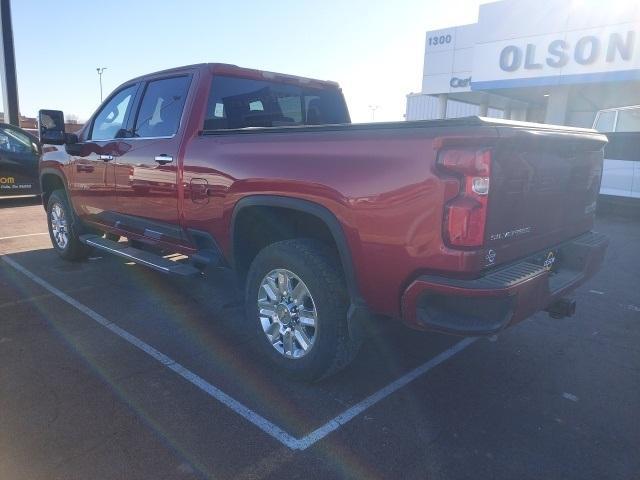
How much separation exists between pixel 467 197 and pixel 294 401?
162cm

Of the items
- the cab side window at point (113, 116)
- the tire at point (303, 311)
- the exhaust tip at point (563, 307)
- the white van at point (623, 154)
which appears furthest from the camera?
the white van at point (623, 154)

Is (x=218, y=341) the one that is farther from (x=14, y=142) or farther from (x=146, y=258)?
(x=14, y=142)

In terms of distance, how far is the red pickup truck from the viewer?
2.38 metres

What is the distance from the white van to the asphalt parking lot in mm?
6005

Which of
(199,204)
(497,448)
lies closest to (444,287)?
(497,448)

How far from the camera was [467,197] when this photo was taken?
7.61ft

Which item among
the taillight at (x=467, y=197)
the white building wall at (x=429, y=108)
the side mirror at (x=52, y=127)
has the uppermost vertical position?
the white building wall at (x=429, y=108)

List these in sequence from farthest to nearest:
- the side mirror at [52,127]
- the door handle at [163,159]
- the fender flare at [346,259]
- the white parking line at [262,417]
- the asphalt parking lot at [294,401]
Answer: the side mirror at [52,127] < the door handle at [163,159] < the fender flare at [346,259] < the white parking line at [262,417] < the asphalt parking lot at [294,401]

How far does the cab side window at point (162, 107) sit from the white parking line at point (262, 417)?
1.68 metres

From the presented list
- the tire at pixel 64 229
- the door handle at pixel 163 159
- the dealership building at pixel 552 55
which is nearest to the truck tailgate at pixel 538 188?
the door handle at pixel 163 159

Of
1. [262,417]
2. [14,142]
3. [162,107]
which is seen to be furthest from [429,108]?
[262,417]

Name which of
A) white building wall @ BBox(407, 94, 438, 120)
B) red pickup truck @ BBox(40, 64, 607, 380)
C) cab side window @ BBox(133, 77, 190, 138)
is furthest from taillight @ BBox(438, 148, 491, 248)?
white building wall @ BBox(407, 94, 438, 120)

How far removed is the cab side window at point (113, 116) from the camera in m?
4.80

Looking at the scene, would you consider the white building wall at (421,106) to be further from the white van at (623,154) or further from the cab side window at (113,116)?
the cab side window at (113,116)
